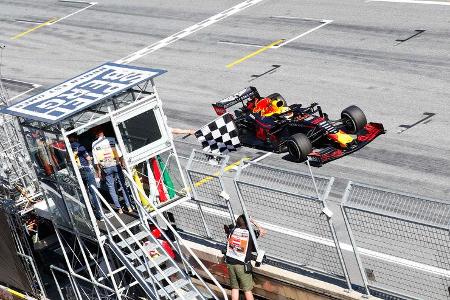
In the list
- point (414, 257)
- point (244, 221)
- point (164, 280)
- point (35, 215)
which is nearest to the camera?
point (414, 257)

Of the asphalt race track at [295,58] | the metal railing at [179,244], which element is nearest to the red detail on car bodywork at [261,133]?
the asphalt race track at [295,58]

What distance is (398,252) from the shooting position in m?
14.5

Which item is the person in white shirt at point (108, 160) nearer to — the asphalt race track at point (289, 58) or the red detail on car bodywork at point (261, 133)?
the asphalt race track at point (289, 58)

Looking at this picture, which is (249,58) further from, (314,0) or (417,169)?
(417,169)

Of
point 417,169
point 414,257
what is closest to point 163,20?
point 417,169

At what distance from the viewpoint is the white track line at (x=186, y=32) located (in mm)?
34375

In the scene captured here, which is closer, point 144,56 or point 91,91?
point 91,91

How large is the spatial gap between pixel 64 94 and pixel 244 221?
411 centimetres

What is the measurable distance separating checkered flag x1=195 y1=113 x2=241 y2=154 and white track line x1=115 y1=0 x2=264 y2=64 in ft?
35.3

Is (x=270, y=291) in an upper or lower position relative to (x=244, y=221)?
lower

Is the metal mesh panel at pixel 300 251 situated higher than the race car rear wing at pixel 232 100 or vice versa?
the race car rear wing at pixel 232 100

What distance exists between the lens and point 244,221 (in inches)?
649

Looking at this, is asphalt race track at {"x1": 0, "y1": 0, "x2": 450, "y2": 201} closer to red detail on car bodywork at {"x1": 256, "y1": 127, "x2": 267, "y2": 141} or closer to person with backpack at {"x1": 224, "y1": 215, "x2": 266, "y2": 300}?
red detail on car bodywork at {"x1": 256, "y1": 127, "x2": 267, "y2": 141}

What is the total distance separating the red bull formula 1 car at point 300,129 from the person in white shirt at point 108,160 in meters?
6.06
